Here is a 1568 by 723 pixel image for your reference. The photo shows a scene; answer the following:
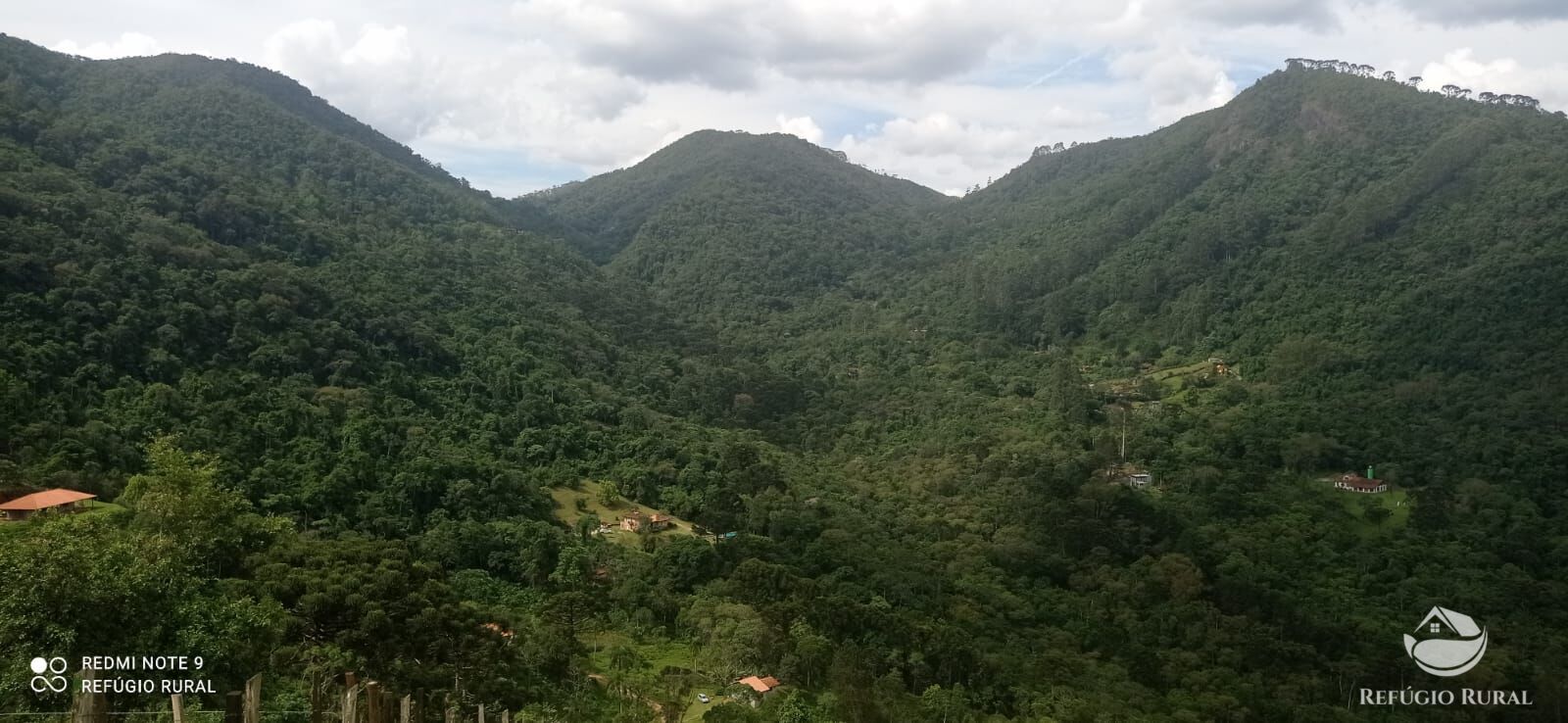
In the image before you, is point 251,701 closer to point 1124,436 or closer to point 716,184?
point 1124,436

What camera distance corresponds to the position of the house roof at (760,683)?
60.4 feet

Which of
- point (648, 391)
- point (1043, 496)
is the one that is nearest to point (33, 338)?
point (648, 391)

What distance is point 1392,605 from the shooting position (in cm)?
2600

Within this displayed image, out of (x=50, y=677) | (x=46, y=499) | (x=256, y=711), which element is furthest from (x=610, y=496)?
(x=256, y=711)

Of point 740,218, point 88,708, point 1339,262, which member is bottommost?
point 88,708

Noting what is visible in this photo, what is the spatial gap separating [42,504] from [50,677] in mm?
11384

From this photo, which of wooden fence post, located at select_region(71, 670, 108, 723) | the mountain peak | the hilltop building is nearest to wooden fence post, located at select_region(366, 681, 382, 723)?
wooden fence post, located at select_region(71, 670, 108, 723)

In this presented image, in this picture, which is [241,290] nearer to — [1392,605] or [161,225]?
[161,225]

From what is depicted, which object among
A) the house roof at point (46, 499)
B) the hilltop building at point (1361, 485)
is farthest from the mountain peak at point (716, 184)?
the house roof at point (46, 499)

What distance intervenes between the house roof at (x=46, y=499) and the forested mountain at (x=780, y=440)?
1.02 meters

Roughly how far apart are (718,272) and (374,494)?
2322 inches

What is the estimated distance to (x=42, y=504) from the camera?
677 inches

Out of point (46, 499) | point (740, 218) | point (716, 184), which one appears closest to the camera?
point (46, 499)

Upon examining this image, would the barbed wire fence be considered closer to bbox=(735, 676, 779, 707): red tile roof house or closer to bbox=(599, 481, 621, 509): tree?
bbox=(735, 676, 779, 707): red tile roof house
